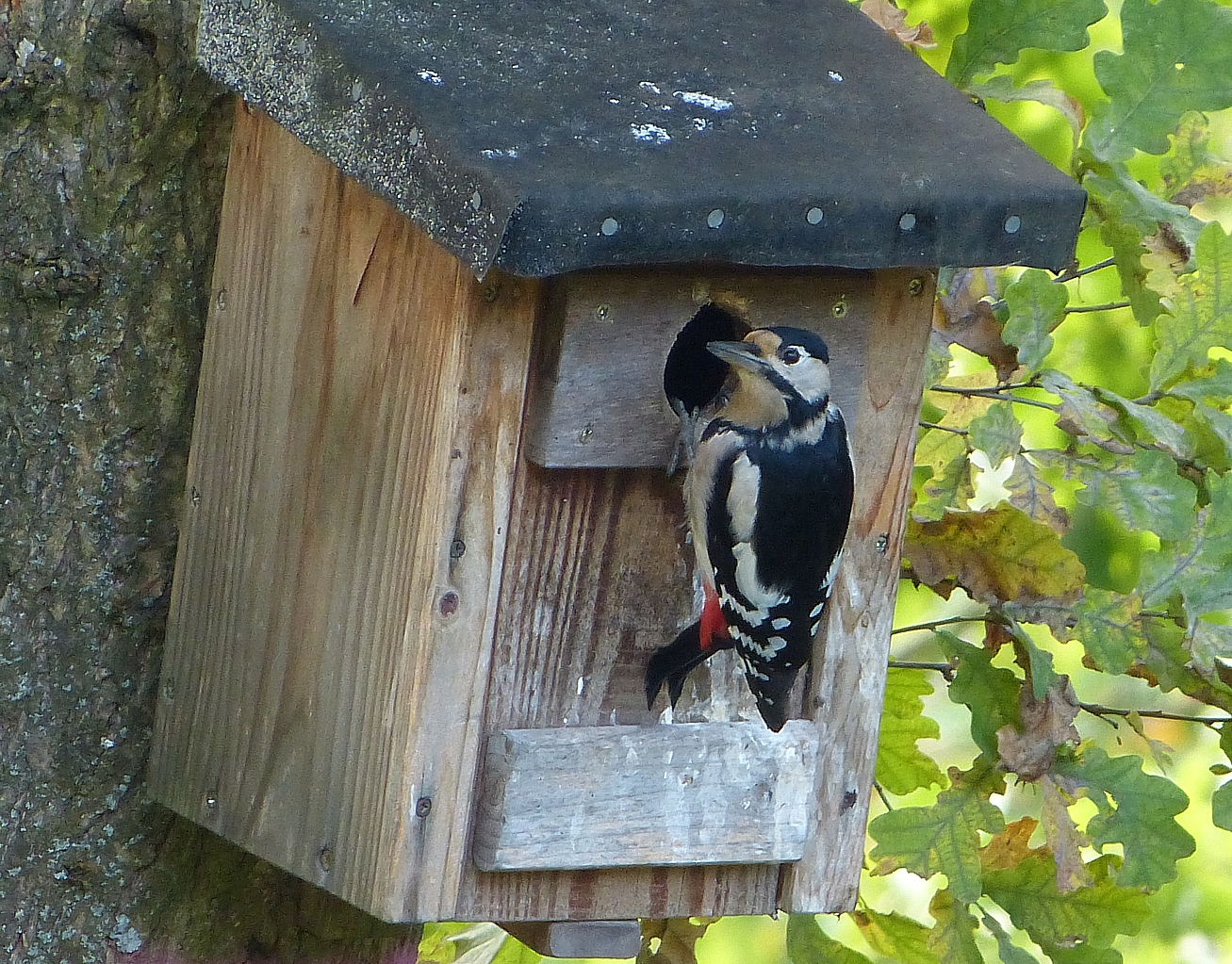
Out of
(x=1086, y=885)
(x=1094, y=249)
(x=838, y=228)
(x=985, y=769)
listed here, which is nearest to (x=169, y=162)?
(x=838, y=228)

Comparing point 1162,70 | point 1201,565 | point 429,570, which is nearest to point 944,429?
point 1201,565

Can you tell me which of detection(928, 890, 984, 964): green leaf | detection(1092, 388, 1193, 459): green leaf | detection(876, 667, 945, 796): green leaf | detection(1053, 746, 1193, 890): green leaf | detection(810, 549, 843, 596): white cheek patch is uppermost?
detection(1092, 388, 1193, 459): green leaf

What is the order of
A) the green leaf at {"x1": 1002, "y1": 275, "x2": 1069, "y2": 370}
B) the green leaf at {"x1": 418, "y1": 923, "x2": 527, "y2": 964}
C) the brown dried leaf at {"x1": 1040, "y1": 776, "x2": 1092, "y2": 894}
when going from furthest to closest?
1. the green leaf at {"x1": 418, "y1": 923, "x2": 527, "y2": 964}
2. the brown dried leaf at {"x1": 1040, "y1": 776, "x2": 1092, "y2": 894}
3. the green leaf at {"x1": 1002, "y1": 275, "x2": 1069, "y2": 370}

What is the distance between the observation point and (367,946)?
270 cm

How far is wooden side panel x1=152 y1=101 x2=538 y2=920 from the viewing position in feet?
6.40

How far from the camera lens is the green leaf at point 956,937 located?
2424mm

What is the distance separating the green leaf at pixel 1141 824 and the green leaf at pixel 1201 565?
24cm

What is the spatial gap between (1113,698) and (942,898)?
3.82 meters

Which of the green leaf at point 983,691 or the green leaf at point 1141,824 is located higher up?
the green leaf at point 983,691

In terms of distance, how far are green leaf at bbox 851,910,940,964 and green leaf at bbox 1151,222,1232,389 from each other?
957 mm

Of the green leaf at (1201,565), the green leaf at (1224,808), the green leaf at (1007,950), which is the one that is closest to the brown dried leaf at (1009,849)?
the green leaf at (1007,950)

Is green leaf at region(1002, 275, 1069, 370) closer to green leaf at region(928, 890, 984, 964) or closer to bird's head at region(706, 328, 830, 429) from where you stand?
bird's head at region(706, 328, 830, 429)

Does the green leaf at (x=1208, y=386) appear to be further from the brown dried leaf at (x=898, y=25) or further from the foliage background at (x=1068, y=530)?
the brown dried leaf at (x=898, y=25)

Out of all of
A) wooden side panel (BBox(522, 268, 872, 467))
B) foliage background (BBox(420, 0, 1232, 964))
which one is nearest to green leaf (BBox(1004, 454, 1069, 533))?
foliage background (BBox(420, 0, 1232, 964))
